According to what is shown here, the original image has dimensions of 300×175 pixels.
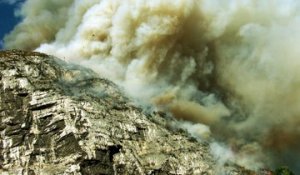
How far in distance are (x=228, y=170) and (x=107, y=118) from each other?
4032 cm

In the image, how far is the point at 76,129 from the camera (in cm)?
15288

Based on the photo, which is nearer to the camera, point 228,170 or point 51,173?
point 51,173

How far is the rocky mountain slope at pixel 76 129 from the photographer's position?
148 meters

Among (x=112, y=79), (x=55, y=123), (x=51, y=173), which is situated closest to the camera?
(x=51, y=173)

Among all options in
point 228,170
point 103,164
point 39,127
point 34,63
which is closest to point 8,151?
point 39,127

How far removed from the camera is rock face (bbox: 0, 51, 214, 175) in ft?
486

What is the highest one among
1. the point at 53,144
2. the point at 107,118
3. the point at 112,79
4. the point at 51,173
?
the point at 112,79

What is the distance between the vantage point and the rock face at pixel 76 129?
486 ft

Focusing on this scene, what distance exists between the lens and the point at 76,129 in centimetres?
15288

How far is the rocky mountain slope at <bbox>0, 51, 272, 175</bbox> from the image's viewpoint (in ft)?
486

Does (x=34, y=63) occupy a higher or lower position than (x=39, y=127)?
higher

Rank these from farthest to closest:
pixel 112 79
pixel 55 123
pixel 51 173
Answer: pixel 112 79 → pixel 55 123 → pixel 51 173

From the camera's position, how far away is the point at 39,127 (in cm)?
15500

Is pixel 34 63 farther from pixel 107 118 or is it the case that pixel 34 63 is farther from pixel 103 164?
pixel 103 164
